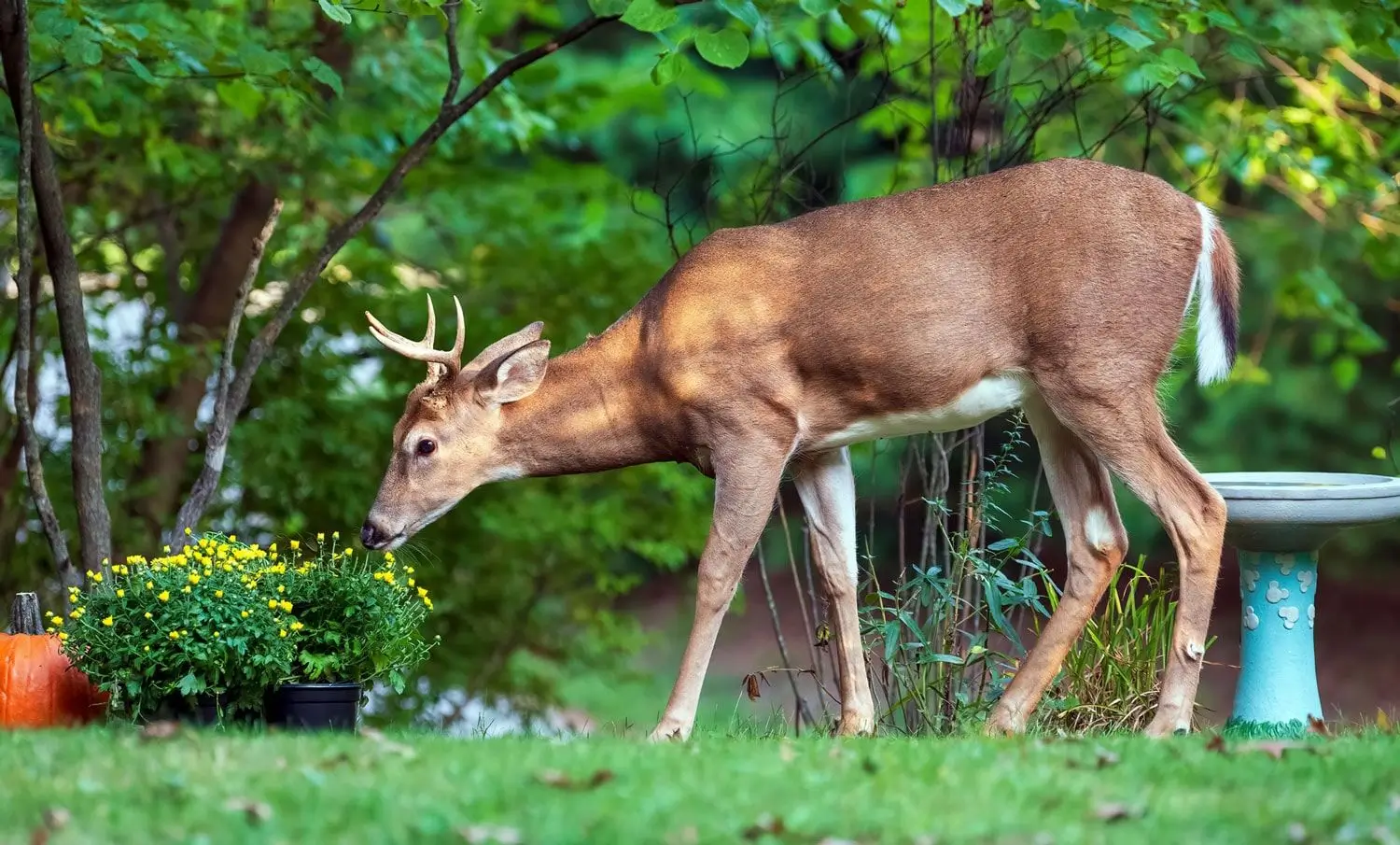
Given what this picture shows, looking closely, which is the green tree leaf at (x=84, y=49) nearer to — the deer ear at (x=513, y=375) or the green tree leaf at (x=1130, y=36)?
the deer ear at (x=513, y=375)

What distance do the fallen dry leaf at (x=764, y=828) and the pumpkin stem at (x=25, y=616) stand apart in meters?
3.40

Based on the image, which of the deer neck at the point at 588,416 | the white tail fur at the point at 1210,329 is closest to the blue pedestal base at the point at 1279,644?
the white tail fur at the point at 1210,329

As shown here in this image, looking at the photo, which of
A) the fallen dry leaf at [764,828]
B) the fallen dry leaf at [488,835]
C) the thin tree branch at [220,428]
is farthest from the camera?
the thin tree branch at [220,428]

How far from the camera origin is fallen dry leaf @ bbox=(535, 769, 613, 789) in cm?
411

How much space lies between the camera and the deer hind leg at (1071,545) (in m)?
6.11

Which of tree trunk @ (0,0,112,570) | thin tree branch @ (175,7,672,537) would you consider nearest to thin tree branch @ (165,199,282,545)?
thin tree branch @ (175,7,672,537)

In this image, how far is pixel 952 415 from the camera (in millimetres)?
5984

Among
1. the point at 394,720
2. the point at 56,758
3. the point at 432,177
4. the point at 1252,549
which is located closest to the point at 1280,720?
the point at 1252,549

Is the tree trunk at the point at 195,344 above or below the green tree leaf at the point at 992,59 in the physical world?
below

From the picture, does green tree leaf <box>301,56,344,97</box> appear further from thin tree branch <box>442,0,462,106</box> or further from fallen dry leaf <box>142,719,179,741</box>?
fallen dry leaf <box>142,719,179,741</box>

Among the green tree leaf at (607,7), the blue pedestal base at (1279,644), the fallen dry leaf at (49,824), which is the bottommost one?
the blue pedestal base at (1279,644)

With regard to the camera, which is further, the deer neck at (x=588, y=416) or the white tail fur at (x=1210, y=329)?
the deer neck at (x=588, y=416)

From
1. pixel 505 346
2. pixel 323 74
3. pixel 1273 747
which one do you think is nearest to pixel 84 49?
pixel 323 74

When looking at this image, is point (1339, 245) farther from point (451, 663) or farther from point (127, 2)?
point (127, 2)
